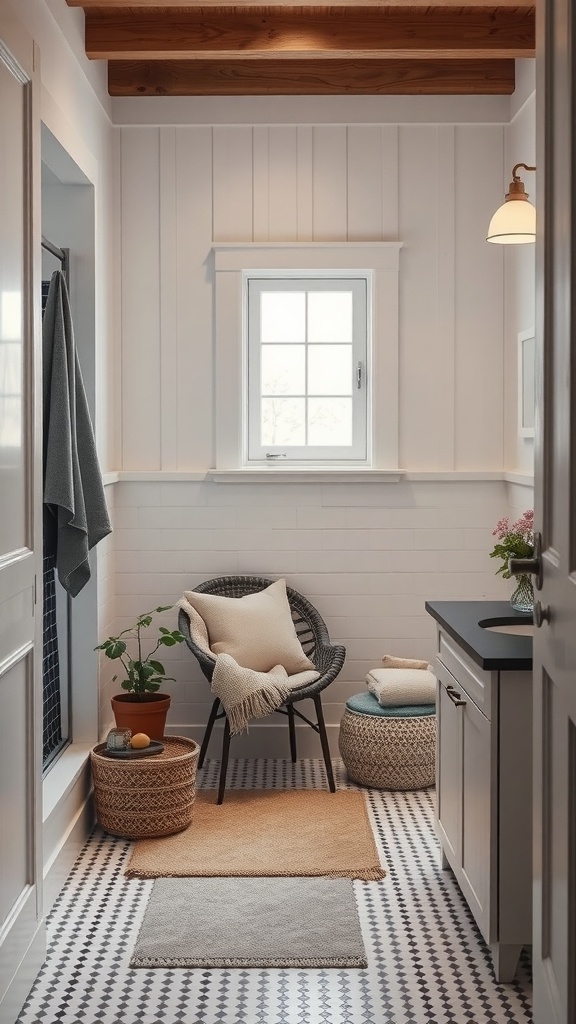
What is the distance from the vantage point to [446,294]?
15.2 feet

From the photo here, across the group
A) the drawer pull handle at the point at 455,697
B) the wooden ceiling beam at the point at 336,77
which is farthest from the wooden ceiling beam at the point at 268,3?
the drawer pull handle at the point at 455,697

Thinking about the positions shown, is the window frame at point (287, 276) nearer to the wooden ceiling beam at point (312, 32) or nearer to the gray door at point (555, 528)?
the wooden ceiling beam at point (312, 32)

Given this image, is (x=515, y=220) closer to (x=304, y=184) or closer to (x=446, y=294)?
(x=446, y=294)

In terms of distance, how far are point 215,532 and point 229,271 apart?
1.17 m

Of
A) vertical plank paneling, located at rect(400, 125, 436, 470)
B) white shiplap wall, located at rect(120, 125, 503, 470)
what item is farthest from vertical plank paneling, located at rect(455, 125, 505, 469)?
vertical plank paneling, located at rect(400, 125, 436, 470)

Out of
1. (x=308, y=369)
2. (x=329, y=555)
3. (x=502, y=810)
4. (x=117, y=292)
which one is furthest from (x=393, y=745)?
(x=117, y=292)

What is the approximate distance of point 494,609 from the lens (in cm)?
328

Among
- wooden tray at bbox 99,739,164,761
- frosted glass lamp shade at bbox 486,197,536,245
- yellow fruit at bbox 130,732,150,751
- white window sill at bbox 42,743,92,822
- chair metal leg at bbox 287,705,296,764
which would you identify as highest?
frosted glass lamp shade at bbox 486,197,536,245

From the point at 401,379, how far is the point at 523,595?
1.79m

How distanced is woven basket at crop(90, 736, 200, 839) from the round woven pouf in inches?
31.0

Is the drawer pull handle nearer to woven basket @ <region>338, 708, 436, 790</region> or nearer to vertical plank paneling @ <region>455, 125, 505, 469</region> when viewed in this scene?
woven basket @ <region>338, 708, 436, 790</region>

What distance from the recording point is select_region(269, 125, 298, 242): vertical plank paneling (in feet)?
15.0

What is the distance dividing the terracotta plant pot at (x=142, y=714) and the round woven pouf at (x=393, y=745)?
773mm

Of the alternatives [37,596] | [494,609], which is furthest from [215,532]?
[37,596]
